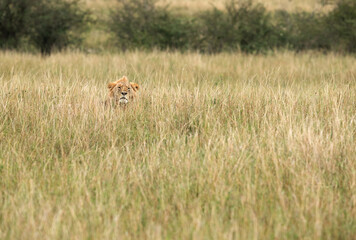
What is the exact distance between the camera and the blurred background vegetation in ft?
50.6

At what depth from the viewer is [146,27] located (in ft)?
55.6

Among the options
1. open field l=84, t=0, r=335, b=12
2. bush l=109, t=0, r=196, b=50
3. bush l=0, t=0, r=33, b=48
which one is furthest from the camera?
open field l=84, t=0, r=335, b=12

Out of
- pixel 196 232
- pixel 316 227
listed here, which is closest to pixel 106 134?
pixel 196 232

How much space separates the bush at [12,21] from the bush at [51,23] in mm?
252

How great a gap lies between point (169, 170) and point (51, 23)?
512 inches

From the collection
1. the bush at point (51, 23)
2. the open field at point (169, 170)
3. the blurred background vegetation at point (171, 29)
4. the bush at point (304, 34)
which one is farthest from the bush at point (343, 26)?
the open field at point (169, 170)

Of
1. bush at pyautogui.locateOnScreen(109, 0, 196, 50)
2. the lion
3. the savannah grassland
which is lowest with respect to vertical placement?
bush at pyautogui.locateOnScreen(109, 0, 196, 50)

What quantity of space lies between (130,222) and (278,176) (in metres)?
1.12

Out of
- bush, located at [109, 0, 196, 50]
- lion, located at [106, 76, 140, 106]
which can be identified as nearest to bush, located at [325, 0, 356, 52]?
bush, located at [109, 0, 196, 50]

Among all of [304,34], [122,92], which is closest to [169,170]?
[122,92]

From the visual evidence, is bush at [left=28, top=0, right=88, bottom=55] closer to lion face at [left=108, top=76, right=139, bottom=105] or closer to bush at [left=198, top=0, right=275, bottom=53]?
bush at [left=198, top=0, right=275, bottom=53]

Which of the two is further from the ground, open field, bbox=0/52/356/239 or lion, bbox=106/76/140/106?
lion, bbox=106/76/140/106

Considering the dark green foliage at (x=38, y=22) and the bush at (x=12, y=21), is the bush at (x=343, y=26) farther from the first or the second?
the bush at (x=12, y=21)

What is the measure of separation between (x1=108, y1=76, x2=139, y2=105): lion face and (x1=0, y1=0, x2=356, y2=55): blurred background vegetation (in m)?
10.1
